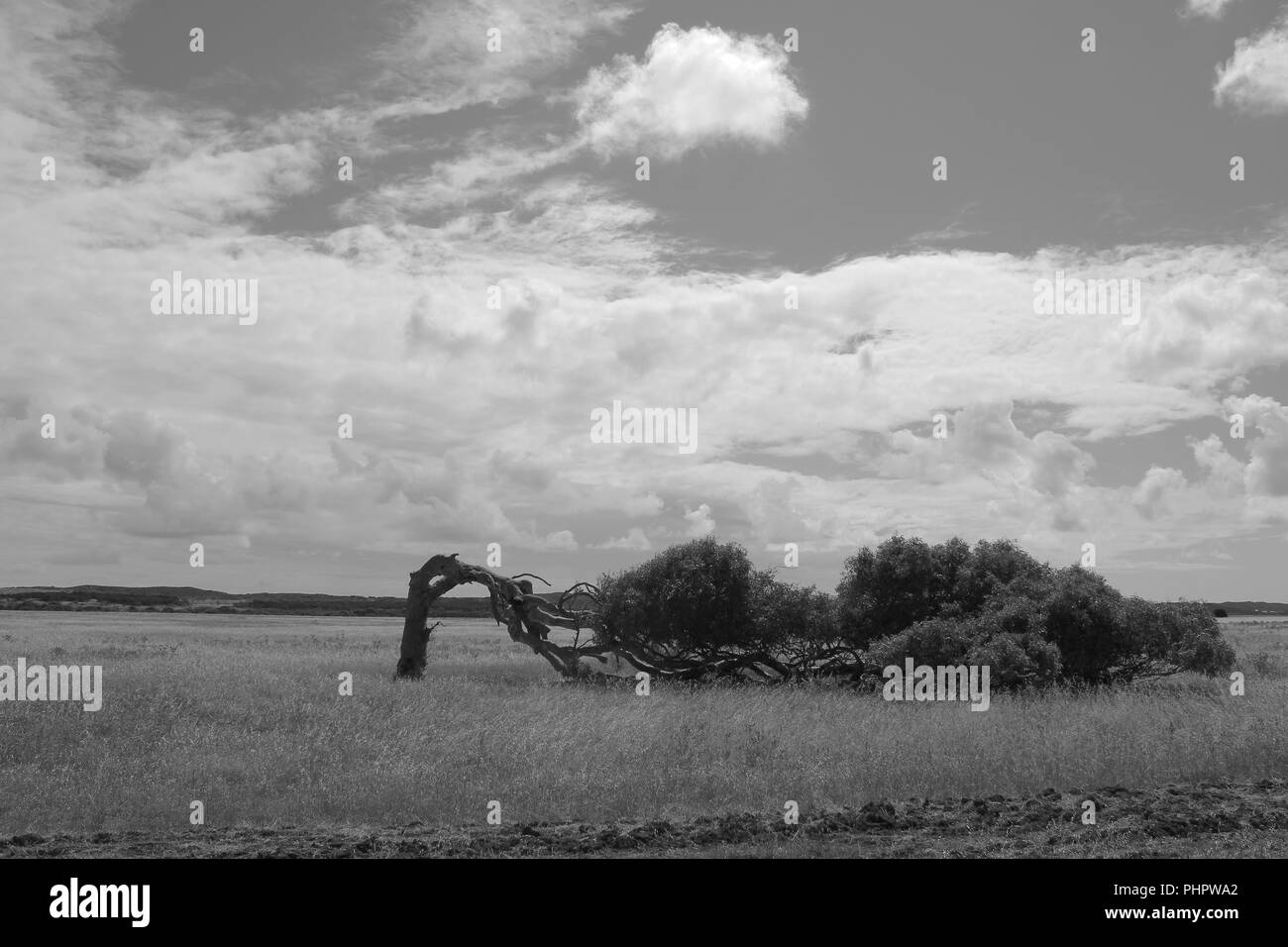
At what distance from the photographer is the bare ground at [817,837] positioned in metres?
10.2

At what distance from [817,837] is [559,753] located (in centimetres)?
547

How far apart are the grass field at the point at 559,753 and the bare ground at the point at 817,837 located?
2.17 feet

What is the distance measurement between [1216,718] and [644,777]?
10645 mm

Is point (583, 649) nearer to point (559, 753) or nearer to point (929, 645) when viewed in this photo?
point (929, 645)

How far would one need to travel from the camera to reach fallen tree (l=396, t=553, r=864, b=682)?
29266 millimetres

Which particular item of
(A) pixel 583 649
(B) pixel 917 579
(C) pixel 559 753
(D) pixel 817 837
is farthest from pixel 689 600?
(D) pixel 817 837

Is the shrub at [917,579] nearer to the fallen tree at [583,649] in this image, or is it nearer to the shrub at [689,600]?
the fallen tree at [583,649]

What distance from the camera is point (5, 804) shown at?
502 inches

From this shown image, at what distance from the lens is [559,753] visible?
1527 centimetres

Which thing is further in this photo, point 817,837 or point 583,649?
point 583,649

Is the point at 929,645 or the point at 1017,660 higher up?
the point at 929,645
